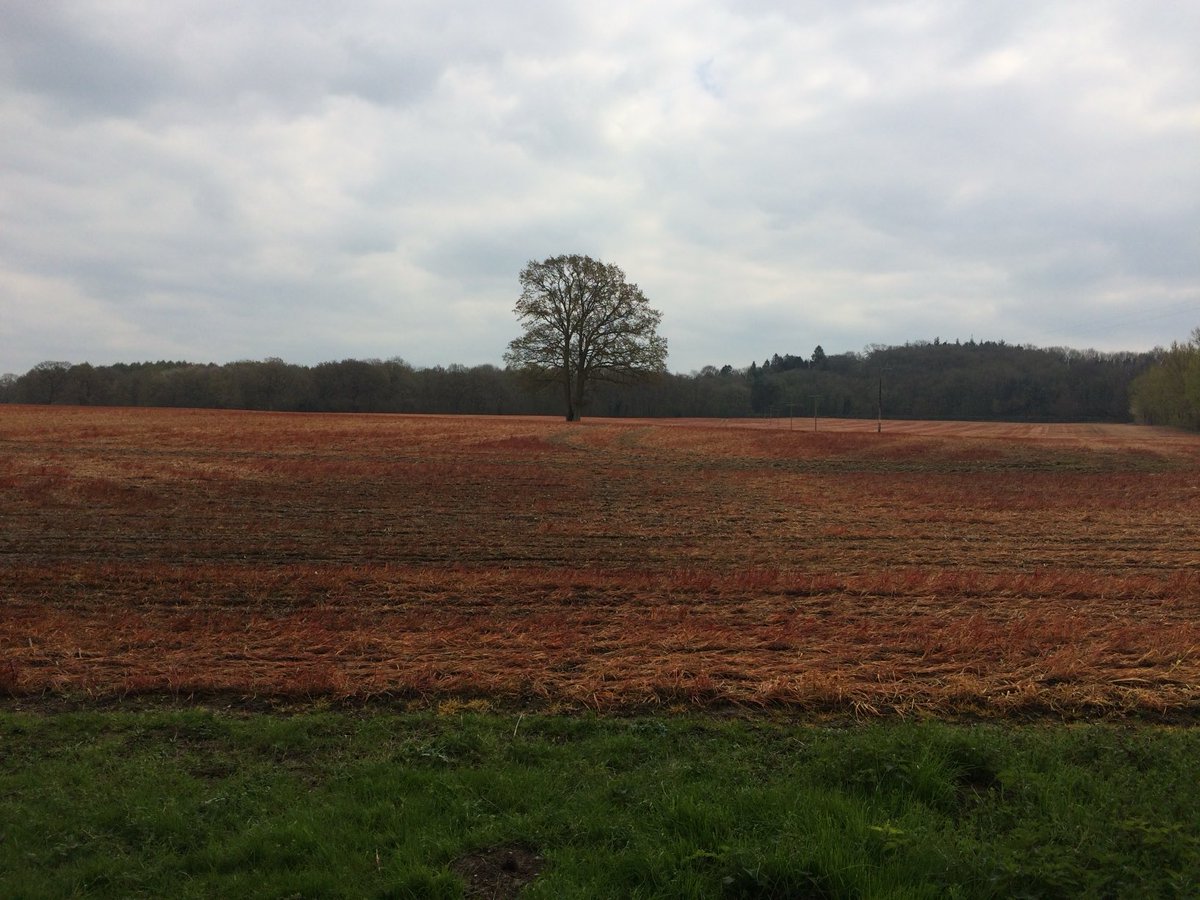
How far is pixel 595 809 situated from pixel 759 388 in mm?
121435

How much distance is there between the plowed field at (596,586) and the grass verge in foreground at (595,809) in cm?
106

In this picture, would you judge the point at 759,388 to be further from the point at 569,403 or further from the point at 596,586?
the point at 596,586

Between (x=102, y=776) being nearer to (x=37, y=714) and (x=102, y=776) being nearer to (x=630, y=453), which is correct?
(x=37, y=714)

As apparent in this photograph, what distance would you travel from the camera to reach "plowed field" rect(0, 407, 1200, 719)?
6.96 metres

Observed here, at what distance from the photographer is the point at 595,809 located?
449 cm

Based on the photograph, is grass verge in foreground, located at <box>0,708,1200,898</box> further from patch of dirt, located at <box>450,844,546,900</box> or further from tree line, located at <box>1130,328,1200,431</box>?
tree line, located at <box>1130,328,1200,431</box>

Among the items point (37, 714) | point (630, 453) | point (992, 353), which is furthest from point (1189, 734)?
point (992, 353)

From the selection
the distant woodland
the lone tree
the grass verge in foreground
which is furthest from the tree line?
the grass verge in foreground

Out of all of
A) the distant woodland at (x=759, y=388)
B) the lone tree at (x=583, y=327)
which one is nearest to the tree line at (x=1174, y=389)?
the distant woodland at (x=759, y=388)

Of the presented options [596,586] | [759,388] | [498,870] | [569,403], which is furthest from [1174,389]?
[498,870]

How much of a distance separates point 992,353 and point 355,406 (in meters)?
103

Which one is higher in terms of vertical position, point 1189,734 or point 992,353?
point 992,353

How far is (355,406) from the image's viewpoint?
3693 inches

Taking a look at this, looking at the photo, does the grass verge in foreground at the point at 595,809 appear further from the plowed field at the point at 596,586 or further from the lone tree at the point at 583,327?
the lone tree at the point at 583,327
